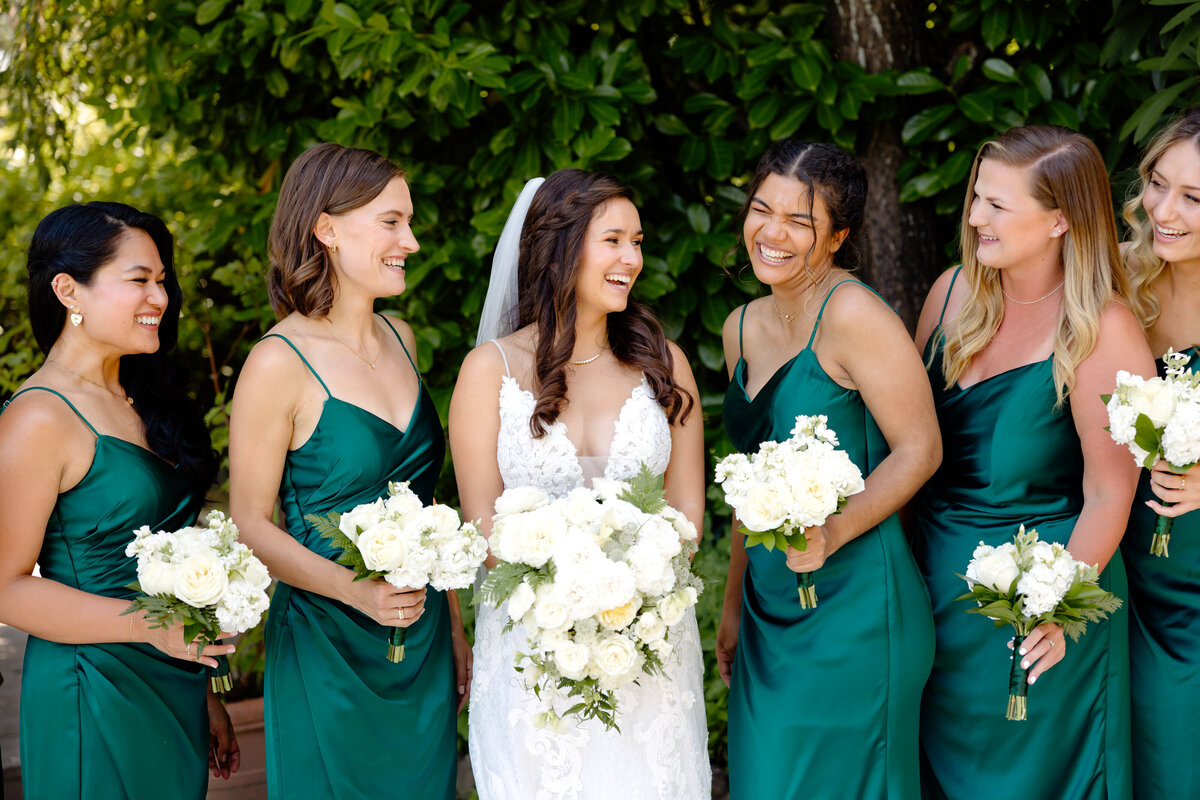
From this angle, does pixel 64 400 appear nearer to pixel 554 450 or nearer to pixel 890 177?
pixel 554 450

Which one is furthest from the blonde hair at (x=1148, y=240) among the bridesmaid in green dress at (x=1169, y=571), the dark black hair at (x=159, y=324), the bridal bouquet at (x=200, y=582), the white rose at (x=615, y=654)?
the dark black hair at (x=159, y=324)

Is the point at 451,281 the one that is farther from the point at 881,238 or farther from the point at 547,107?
the point at 881,238

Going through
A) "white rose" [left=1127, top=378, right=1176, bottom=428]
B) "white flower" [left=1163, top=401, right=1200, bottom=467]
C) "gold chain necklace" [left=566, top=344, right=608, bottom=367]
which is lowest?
"white flower" [left=1163, top=401, right=1200, bottom=467]

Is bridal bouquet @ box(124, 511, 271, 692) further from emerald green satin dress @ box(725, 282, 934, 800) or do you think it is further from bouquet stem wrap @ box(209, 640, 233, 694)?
emerald green satin dress @ box(725, 282, 934, 800)

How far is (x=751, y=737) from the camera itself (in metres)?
3.18

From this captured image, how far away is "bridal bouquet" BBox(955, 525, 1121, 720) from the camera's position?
2.63m

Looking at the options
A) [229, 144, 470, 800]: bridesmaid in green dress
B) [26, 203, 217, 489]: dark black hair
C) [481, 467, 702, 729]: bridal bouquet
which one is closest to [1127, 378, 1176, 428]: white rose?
[481, 467, 702, 729]: bridal bouquet

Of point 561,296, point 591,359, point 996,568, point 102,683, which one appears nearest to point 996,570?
point 996,568

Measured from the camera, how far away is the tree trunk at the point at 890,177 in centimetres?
465

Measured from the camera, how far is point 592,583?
2.49 m

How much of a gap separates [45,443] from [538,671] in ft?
4.82

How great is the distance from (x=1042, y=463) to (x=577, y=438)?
53.0 inches

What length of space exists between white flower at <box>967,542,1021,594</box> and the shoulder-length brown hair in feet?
6.57

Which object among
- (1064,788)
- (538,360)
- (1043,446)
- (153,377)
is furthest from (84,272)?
(1064,788)
